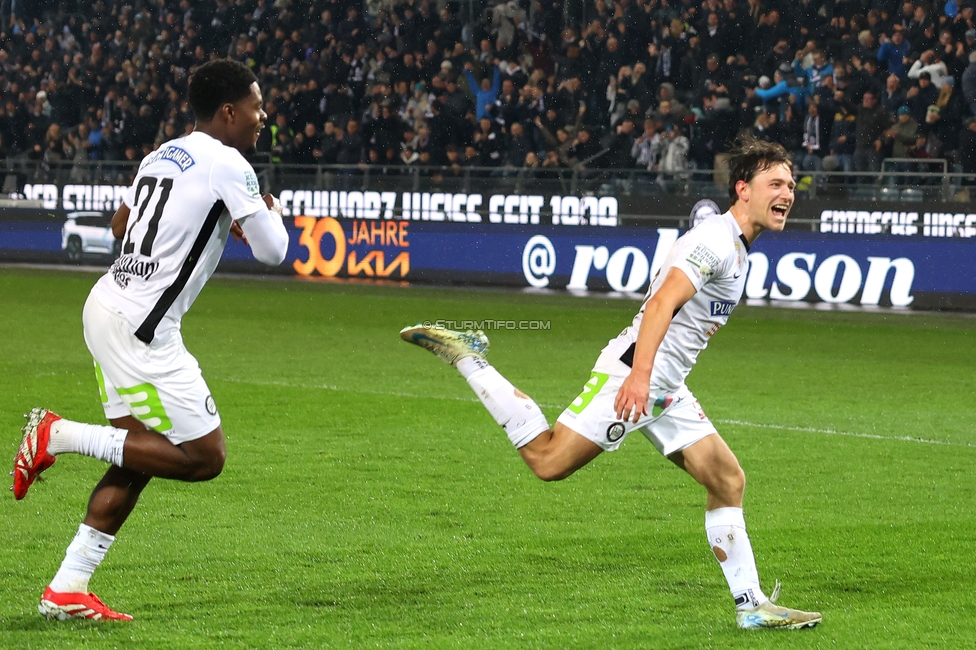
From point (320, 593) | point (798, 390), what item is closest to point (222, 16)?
point (798, 390)

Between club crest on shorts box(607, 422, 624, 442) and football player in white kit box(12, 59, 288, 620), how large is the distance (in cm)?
122

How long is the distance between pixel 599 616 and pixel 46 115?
90.6 feet

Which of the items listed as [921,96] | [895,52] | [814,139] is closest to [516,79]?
[814,139]

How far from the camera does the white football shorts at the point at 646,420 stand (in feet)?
15.3

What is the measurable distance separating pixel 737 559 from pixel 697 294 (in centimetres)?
89

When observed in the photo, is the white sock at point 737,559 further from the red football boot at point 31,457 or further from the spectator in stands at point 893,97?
the spectator in stands at point 893,97

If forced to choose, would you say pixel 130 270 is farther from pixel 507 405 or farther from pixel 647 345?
pixel 647 345

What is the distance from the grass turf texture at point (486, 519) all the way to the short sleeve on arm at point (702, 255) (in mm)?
1163

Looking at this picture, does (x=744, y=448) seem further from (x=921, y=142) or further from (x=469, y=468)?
(x=921, y=142)

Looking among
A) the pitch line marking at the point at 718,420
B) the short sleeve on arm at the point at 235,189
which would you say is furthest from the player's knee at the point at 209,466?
the pitch line marking at the point at 718,420

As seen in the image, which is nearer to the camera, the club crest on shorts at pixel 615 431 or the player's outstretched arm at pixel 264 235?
the player's outstretched arm at pixel 264 235

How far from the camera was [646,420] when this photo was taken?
466cm

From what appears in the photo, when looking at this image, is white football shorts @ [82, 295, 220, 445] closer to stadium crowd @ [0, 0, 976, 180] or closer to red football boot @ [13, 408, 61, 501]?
red football boot @ [13, 408, 61, 501]
